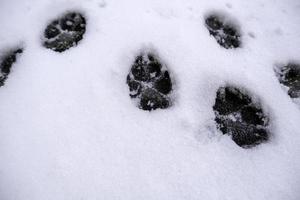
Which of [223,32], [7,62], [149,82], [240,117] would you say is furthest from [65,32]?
[240,117]

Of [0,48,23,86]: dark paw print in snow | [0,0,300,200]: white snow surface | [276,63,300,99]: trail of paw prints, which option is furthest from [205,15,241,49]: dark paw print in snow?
[0,48,23,86]: dark paw print in snow

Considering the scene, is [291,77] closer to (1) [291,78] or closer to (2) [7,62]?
(1) [291,78]

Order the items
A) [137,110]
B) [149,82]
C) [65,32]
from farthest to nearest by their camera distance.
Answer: [65,32] → [149,82] → [137,110]

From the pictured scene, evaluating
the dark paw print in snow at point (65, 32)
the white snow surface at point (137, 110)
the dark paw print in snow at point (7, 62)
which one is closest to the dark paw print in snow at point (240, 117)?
the white snow surface at point (137, 110)

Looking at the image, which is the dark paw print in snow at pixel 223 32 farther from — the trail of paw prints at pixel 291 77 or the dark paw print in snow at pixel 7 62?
the dark paw print in snow at pixel 7 62

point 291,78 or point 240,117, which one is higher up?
point 291,78

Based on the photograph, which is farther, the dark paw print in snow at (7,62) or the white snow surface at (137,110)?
the dark paw print in snow at (7,62)

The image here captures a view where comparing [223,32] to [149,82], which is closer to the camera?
[149,82]
